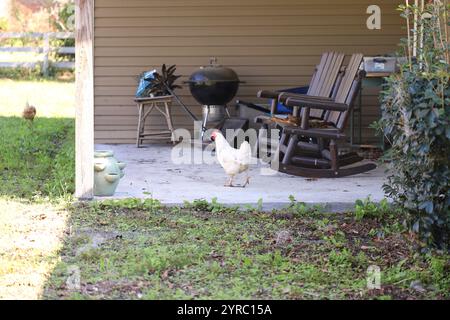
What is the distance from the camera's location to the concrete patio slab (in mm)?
6371

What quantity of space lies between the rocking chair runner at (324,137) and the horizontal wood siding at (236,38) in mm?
1887

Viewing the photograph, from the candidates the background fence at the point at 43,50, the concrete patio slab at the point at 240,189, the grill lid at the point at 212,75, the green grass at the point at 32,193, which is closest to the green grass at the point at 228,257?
the green grass at the point at 32,193

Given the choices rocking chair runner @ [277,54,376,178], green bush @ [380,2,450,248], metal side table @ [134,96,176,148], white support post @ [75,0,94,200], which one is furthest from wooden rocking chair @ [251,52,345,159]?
green bush @ [380,2,450,248]

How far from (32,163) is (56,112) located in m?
4.83

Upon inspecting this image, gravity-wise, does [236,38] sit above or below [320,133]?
above

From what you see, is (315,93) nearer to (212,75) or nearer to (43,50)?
(212,75)

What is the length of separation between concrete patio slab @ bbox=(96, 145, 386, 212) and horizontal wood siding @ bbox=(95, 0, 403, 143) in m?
1.87

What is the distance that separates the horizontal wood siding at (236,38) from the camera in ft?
31.4

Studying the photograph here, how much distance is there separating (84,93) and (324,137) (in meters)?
2.32

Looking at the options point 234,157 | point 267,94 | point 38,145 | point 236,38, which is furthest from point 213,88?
point 234,157

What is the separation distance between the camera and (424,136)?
4492mm

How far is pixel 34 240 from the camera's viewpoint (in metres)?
5.28

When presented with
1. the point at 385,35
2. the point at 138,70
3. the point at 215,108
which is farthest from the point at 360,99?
the point at 138,70

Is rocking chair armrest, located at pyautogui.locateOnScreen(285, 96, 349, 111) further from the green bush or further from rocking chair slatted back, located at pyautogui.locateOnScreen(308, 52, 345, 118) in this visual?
the green bush
